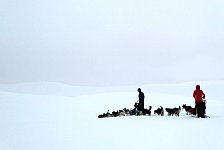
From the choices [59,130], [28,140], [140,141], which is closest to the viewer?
[140,141]

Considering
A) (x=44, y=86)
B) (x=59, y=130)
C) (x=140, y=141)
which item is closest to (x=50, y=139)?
(x=59, y=130)

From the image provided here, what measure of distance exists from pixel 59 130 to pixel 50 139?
6.21 ft

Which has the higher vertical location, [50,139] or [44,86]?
[44,86]

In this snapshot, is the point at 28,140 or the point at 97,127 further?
the point at 97,127

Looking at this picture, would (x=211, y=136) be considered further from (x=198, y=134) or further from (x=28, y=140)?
(x=28, y=140)

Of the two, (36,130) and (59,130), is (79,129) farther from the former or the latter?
(36,130)

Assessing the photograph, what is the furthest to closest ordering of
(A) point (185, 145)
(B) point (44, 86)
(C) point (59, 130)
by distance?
(B) point (44, 86)
(C) point (59, 130)
(A) point (185, 145)

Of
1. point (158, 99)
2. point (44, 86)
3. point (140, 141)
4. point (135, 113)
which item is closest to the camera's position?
point (140, 141)

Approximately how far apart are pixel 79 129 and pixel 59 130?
2.57 feet

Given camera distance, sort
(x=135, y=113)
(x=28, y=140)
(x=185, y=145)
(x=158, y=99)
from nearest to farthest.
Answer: (x=185, y=145), (x=28, y=140), (x=135, y=113), (x=158, y=99)

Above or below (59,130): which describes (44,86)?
above

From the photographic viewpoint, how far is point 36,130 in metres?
15.9

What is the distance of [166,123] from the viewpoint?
16.6 metres

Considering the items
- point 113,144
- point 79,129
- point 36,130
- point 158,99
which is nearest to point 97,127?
point 79,129
